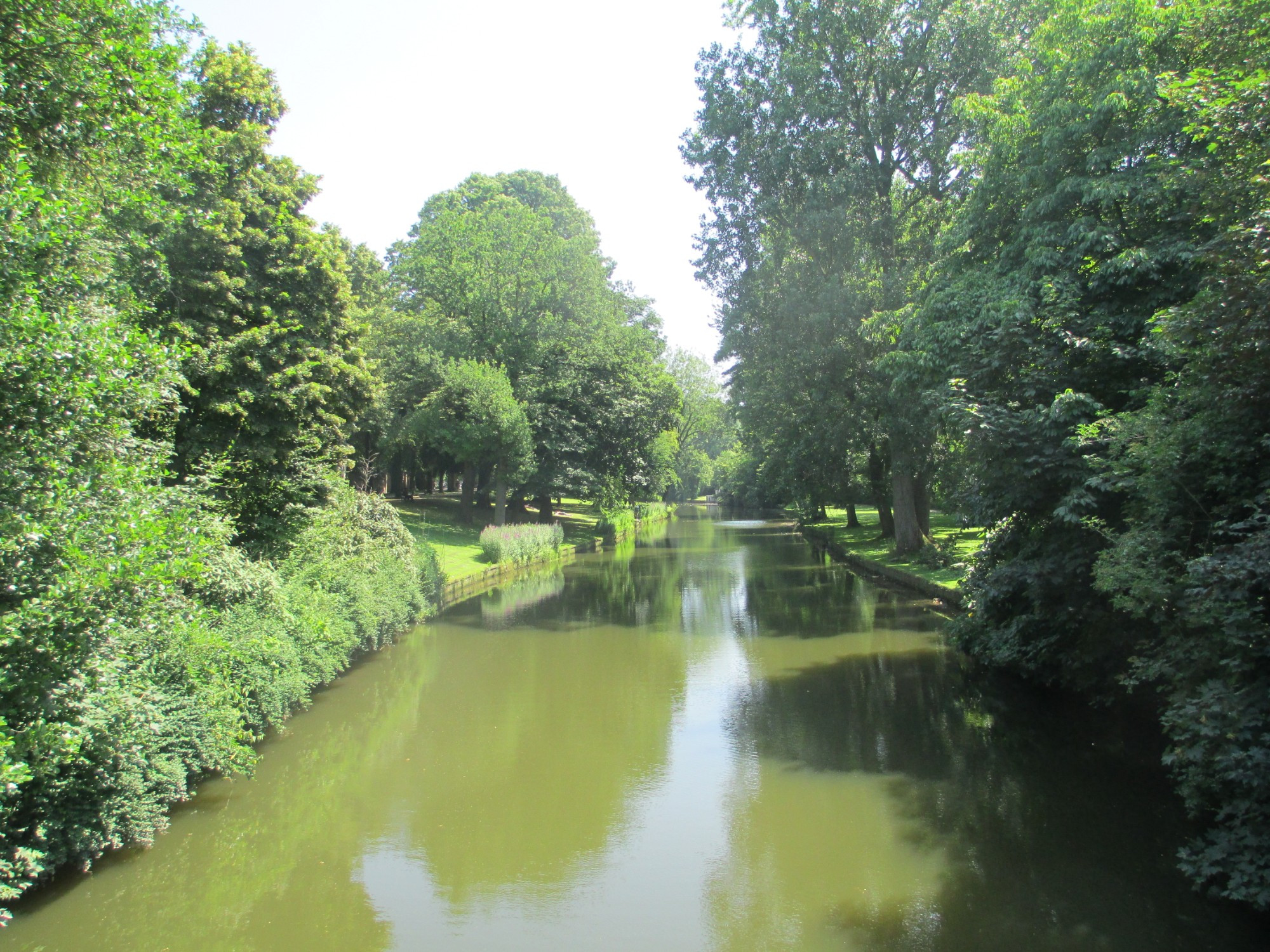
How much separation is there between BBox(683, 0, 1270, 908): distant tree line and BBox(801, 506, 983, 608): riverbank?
2436mm

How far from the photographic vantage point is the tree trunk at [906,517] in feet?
72.4

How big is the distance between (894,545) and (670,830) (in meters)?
21.4

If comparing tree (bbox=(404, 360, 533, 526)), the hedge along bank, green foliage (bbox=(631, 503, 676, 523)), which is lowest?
the hedge along bank

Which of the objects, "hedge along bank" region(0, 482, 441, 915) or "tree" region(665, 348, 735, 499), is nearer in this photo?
"hedge along bank" region(0, 482, 441, 915)

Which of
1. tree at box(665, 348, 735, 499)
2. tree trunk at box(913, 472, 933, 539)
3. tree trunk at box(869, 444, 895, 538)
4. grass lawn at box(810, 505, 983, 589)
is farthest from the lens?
tree at box(665, 348, 735, 499)

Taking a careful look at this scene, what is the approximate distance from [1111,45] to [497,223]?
25.3 metres

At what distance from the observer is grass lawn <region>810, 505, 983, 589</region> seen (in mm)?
18406

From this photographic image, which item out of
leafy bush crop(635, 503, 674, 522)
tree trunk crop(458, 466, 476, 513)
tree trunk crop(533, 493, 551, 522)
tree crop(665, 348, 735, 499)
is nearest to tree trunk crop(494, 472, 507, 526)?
tree trunk crop(458, 466, 476, 513)

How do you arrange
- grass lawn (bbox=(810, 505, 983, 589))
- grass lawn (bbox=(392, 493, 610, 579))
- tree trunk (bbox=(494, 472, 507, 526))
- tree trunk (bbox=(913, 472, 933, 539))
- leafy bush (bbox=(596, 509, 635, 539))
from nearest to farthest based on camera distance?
grass lawn (bbox=(810, 505, 983, 589)) → tree trunk (bbox=(913, 472, 933, 539)) → grass lawn (bbox=(392, 493, 610, 579)) → tree trunk (bbox=(494, 472, 507, 526)) → leafy bush (bbox=(596, 509, 635, 539))

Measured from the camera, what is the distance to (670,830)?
7043 mm

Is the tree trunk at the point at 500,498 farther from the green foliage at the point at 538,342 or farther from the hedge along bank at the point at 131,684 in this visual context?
the hedge along bank at the point at 131,684

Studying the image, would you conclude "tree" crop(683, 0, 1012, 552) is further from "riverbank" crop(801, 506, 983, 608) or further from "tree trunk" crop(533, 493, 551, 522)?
"tree trunk" crop(533, 493, 551, 522)

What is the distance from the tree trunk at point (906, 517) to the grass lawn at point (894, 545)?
48 cm

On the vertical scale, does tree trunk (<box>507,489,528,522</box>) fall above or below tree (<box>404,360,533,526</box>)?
below
